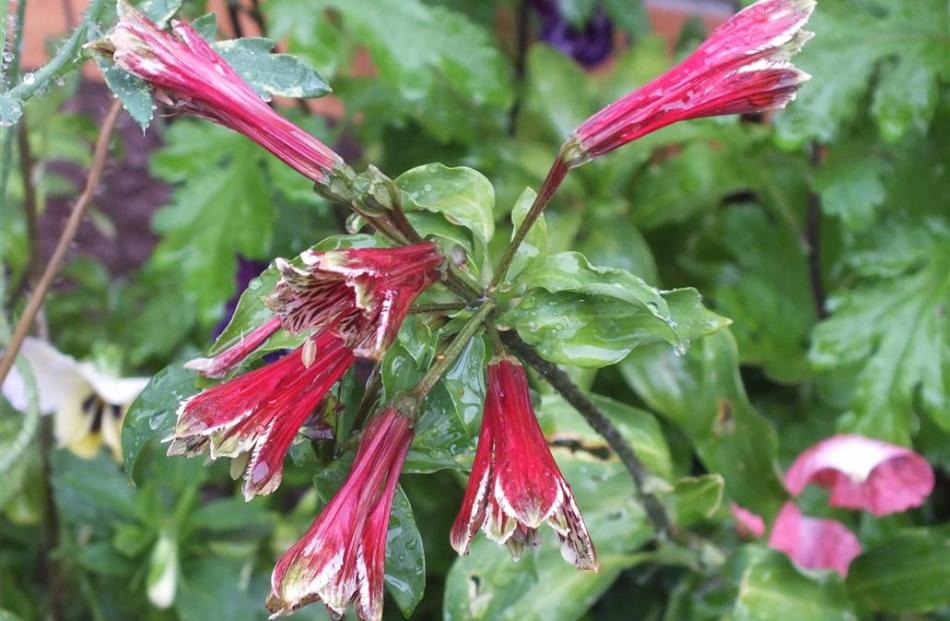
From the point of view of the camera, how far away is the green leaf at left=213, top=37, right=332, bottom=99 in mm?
390

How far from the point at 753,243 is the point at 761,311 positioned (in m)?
0.08

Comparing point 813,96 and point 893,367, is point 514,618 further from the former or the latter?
point 813,96

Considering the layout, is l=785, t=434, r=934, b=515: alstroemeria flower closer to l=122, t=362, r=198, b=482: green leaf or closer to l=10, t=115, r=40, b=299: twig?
l=122, t=362, r=198, b=482: green leaf

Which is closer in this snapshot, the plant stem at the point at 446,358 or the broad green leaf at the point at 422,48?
the plant stem at the point at 446,358

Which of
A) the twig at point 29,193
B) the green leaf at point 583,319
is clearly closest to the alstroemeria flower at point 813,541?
the green leaf at point 583,319

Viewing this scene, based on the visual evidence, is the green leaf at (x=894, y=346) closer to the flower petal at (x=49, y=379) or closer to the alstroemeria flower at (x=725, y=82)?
the alstroemeria flower at (x=725, y=82)

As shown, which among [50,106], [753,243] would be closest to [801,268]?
[753,243]

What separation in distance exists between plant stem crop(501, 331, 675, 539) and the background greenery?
0.05ft

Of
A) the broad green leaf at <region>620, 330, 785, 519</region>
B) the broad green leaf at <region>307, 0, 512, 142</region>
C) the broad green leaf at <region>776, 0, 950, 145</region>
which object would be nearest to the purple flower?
the broad green leaf at <region>307, 0, 512, 142</region>

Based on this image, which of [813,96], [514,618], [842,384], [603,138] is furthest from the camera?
[842,384]

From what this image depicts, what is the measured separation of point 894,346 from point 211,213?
57 centimetres

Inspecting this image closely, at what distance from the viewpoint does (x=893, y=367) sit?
27.9 inches

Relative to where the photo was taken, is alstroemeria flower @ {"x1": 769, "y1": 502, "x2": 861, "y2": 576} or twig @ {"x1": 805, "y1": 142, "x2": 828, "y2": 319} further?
twig @ {"x1": 805, "y1": 142, "x2": 828, "y2": 319}

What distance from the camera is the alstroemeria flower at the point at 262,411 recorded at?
0.34 meters
